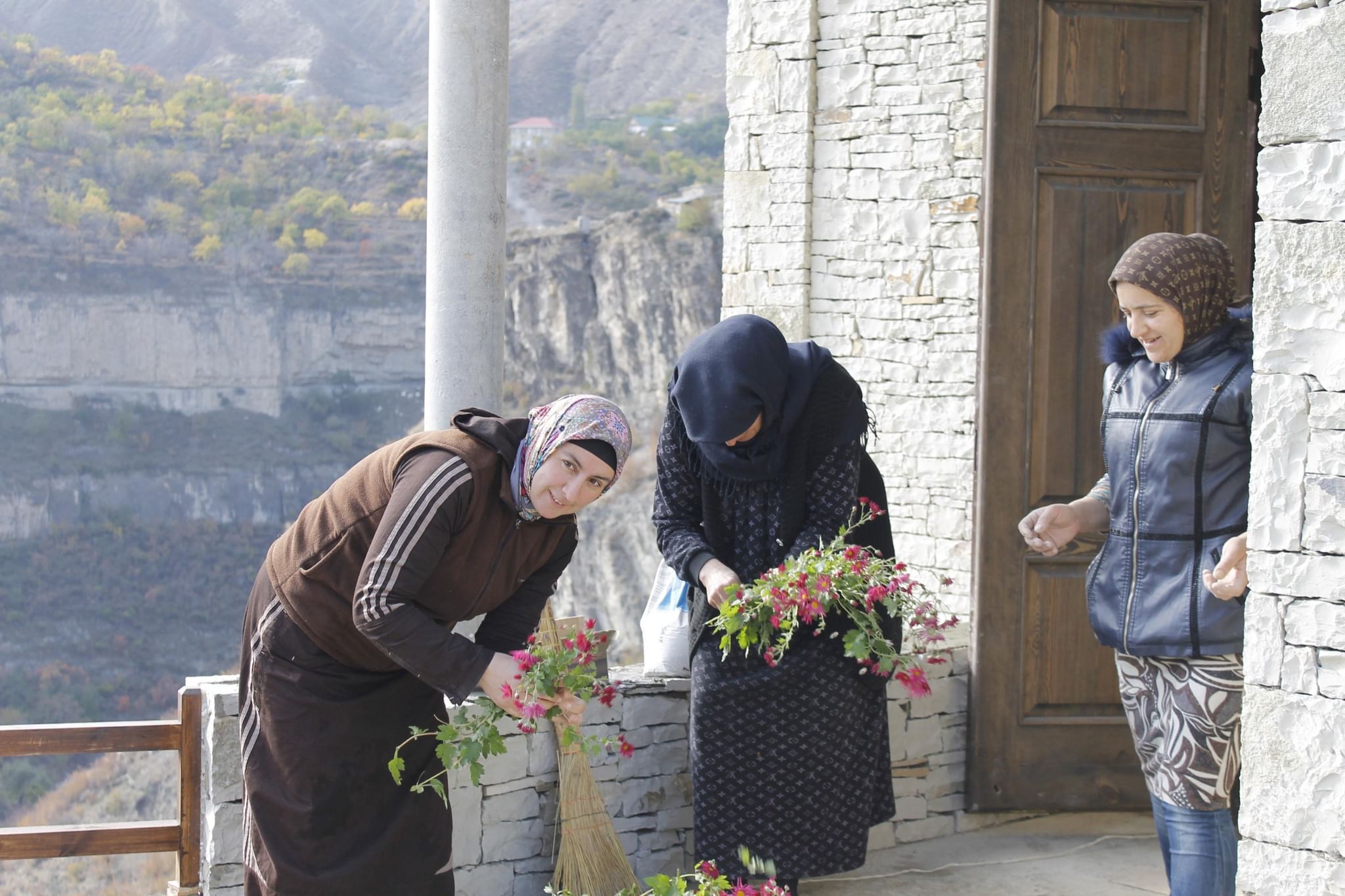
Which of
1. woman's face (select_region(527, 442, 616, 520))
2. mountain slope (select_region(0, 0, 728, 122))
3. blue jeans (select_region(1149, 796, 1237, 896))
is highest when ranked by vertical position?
mountain slope (select_region(0, 0, 728, 122))

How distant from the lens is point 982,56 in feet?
14.9

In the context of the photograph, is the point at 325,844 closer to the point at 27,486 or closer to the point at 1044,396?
the point at 1044,396

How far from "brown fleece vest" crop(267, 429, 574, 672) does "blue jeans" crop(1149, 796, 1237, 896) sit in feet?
4.62

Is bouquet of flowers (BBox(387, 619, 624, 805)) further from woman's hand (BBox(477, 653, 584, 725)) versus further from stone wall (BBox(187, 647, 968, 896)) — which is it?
stone wall (BBox(187, 647, 968, 896))

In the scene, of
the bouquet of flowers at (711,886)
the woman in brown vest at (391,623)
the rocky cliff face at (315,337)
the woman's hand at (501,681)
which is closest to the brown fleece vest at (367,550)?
the woman in brown vest at (391,623)

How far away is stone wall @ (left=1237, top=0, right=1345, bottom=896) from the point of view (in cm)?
203

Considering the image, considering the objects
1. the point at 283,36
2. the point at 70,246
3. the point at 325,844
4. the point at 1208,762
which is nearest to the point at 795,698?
the point at 1208,762

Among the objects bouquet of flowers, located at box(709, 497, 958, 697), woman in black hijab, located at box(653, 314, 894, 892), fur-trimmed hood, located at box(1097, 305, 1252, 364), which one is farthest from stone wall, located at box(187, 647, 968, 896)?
fur-trimmed hood, located at box(1097, 305, 1252, 364)

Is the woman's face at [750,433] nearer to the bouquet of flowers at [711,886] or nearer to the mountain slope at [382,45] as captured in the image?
the bouquet of flowers at [711,886]

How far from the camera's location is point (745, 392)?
2.72 m

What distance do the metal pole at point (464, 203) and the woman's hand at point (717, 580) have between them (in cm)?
99

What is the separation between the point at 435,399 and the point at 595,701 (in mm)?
962

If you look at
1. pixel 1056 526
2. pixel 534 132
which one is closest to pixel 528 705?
pixel 1056 526

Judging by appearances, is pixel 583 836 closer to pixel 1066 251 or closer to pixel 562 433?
pixel 562 433
